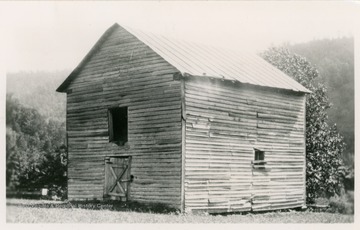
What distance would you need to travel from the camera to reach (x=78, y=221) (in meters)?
15.3

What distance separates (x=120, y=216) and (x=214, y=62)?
717 cm

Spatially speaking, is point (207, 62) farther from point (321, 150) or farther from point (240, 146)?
point (321, 150)

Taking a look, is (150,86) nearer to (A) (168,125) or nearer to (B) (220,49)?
(A) (168,125)

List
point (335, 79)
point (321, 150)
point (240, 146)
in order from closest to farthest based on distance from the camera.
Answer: point (240, 146) < point (321, 150) < point (335, 79)

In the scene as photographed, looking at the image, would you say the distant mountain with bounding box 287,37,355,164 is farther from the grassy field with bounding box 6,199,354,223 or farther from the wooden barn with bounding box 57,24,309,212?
the grassy field with bounding box 6,199,354,223

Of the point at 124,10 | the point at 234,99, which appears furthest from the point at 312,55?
the point at 124,10

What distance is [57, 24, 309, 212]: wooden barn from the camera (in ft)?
60.9

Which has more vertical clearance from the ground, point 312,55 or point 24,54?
point 312,55

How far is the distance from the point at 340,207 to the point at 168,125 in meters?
9.39

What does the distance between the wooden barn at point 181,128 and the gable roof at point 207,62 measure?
0.24 ft

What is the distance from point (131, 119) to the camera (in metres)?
19.7

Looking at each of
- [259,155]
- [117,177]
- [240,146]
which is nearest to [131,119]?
[117,177]

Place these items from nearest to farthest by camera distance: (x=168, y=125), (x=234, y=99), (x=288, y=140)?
(x=168, y=125) < (x=234, y=99) < (x=288, y=140)

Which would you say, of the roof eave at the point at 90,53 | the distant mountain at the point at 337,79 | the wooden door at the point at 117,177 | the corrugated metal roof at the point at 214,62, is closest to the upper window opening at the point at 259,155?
the corrugated metal roof at the point at 214,62
